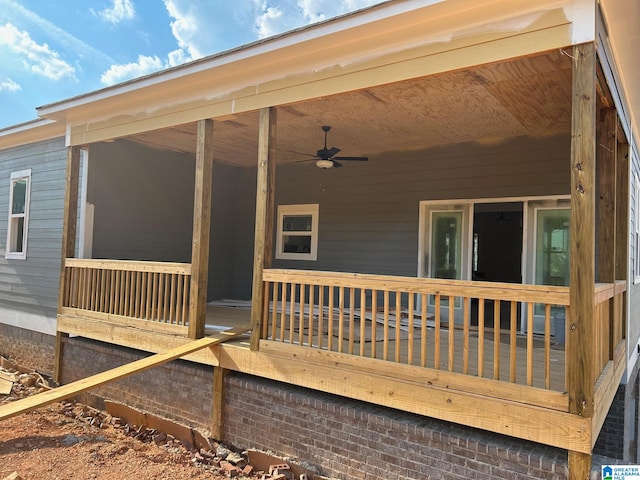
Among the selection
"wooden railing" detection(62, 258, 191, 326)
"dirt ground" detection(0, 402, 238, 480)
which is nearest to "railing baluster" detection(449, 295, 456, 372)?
"dirt ground" detection(0, 402, 238, 480)

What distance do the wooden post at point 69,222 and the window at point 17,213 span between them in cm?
186

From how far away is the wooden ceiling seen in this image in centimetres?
367

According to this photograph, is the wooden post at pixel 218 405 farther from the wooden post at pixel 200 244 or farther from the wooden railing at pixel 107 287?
the wooden railing at pixel 107 287

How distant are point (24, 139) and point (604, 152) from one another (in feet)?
27.1

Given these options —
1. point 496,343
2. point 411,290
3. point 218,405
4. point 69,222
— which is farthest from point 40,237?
point 496,343

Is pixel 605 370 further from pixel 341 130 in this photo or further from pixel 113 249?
pixel 113 249

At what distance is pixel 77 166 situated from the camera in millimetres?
6090

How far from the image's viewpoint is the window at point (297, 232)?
289 inches

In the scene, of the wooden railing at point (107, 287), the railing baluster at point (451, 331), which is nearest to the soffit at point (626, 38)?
the railing baluster at point (451, 331)

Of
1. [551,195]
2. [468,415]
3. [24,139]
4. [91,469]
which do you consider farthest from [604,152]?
[24,139]

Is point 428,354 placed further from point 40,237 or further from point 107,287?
point 40,237

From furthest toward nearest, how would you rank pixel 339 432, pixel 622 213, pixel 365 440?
1. pixel 622 213
2. pixel 339 432
3. pixel 365 440

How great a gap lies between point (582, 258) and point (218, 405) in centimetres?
338

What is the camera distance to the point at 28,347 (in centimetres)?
695
